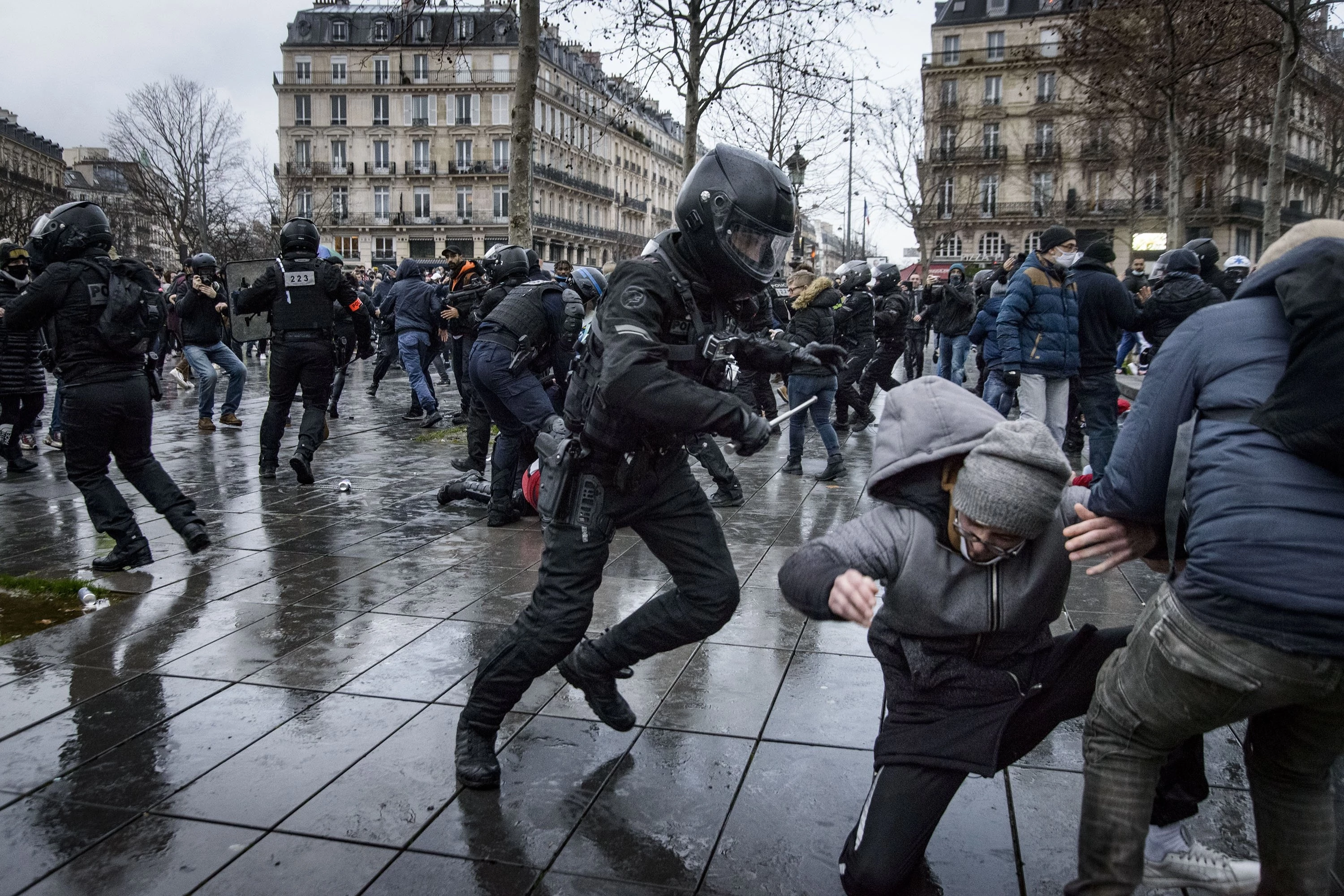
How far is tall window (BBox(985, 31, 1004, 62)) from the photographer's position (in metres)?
60.0

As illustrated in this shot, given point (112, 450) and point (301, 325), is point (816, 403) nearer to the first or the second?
point (301, 325)

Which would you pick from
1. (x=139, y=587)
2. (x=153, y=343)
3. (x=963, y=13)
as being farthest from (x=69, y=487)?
(x=963, y=13)

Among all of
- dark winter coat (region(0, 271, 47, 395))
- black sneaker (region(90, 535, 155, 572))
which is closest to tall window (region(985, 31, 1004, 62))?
dark winter coat (region(0, 271, 47, 395))

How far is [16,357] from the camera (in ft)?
29.9

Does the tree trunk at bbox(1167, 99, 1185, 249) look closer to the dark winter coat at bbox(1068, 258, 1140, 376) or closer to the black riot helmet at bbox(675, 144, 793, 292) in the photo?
the dark winter coat at bbox(1068, 258, 1140, 376)

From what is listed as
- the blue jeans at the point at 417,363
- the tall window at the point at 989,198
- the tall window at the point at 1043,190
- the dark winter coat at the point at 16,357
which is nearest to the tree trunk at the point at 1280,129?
the blue jeans at the point at 417,363

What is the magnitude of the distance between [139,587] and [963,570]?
182 inches

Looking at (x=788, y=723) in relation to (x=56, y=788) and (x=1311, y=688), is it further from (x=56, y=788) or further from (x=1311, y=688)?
(x=56, y=788)

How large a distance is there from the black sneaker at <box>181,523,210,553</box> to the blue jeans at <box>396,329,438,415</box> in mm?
6493

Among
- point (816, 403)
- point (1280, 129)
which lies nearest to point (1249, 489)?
point (816, 403)

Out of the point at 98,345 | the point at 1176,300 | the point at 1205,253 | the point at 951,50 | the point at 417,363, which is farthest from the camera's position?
the point at 951,50

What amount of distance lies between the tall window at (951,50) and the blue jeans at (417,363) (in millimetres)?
55792

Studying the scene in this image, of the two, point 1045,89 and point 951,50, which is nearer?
point 1045,89

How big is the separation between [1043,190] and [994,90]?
8.04 metres
